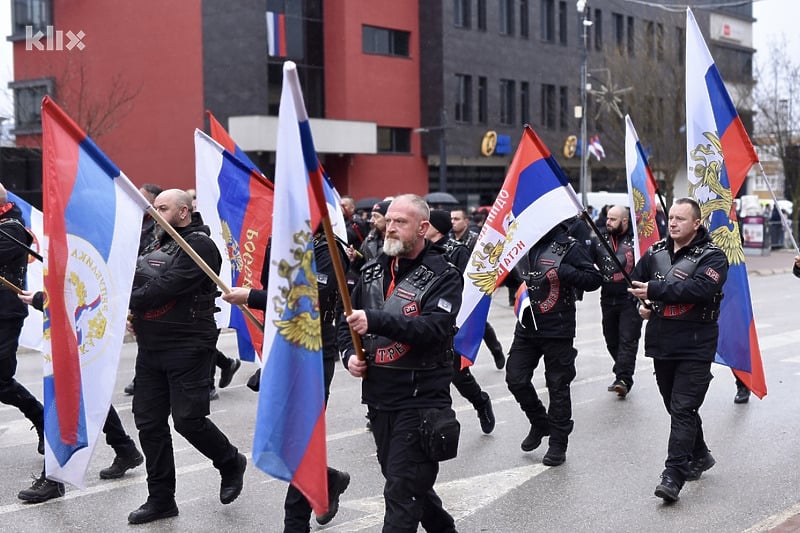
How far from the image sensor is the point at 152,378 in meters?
6.32

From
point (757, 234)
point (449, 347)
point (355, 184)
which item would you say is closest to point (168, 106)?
point (355, 184)

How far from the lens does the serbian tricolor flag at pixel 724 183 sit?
8.05m

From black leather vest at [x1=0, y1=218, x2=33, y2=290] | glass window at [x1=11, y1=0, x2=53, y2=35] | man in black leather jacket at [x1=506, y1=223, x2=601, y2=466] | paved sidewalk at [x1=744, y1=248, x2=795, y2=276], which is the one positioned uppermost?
glass window at [x1=11, y1=0, x2=53, y2=35]

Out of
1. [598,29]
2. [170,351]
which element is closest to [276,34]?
[598,29]

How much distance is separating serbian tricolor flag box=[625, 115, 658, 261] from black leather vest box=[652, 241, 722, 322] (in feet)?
6.56

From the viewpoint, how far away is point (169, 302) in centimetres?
629

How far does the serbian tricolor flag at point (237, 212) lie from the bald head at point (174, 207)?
140 cm

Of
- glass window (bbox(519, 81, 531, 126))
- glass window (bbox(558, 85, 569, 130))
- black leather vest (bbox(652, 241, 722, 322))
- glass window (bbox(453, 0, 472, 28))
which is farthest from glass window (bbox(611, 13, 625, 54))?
black leather vest (bbox(652, 241, 722, 322))

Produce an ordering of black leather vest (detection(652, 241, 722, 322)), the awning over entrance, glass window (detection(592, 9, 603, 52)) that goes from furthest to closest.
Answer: glass window (detection(592, 9, 603, 52))
the awning over entrance
black leather vest (detection(652, 241, 722, 322))

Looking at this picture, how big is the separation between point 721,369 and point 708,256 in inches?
223

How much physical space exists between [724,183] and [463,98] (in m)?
36.4

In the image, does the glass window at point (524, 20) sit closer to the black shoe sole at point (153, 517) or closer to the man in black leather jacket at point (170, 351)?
the man in black leather jacket at point (170, 351)

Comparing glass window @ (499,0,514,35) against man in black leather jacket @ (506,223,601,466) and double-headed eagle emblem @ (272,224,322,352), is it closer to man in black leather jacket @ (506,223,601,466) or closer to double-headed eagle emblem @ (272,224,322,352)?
man in black leather jacket @ (506,223,601,466)

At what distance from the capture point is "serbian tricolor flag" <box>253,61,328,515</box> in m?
4.76
